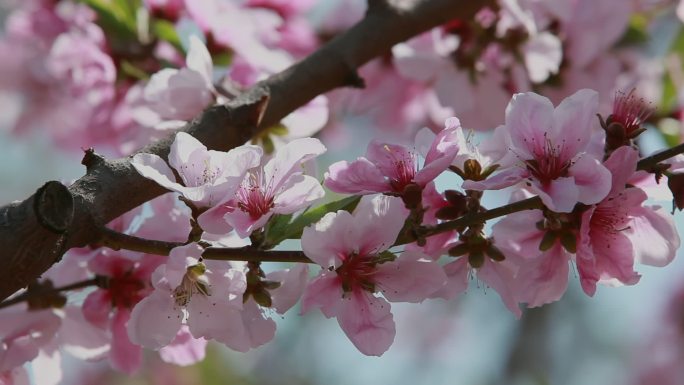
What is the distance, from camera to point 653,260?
1.04 m

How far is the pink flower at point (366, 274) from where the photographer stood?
95cm

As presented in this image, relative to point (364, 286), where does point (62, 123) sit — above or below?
below

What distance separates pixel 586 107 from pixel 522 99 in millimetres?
59

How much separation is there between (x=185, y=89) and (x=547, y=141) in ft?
1.48

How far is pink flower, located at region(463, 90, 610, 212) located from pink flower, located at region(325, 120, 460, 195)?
0.13 feet

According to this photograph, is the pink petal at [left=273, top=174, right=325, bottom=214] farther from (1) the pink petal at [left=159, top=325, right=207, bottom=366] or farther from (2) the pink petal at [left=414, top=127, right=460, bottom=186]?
(1) the pink petal at [left=159, top=325, right=207, bottom=366]

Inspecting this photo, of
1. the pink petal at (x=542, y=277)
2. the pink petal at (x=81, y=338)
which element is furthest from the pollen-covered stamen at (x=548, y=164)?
the pink petal at (x=81, y=338)

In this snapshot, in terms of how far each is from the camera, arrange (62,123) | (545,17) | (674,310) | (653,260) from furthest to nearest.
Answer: (674,310) < (62,123) < (545,17) < (653,260)

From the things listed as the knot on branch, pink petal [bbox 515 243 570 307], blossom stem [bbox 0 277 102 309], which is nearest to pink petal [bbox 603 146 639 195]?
pink petal [bbox 515 243 570 307]

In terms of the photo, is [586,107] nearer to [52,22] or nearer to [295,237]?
[295,237]

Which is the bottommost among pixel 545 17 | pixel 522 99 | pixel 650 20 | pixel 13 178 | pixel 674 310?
pixel 674 310

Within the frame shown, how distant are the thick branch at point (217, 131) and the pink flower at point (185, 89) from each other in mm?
71

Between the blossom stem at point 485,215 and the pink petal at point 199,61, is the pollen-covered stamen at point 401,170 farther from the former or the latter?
the pink petal at point 199,61

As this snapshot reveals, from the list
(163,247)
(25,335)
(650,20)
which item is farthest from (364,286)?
(650,20)
